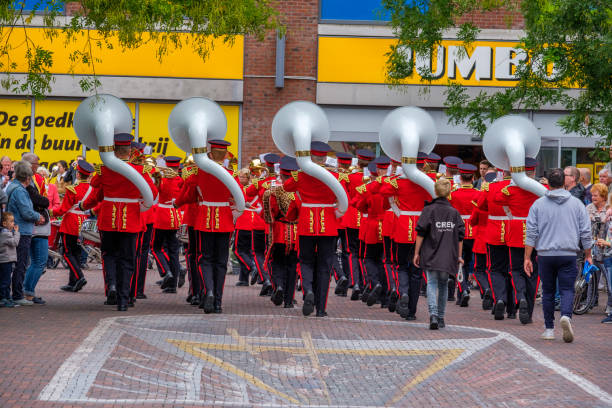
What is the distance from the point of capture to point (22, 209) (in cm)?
1343

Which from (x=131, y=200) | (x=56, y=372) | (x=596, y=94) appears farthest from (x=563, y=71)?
(x=56, y=372)

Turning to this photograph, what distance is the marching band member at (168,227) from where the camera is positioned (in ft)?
49.9

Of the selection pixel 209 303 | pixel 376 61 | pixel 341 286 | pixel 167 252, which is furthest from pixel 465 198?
pixel 376 61

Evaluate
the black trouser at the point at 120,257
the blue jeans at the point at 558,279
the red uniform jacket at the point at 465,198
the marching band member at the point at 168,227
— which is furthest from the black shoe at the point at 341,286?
the blue jeans at the point at 558,279

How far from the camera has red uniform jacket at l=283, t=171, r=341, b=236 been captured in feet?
41.8

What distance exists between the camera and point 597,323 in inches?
541

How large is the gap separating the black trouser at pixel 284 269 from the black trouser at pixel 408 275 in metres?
1.28

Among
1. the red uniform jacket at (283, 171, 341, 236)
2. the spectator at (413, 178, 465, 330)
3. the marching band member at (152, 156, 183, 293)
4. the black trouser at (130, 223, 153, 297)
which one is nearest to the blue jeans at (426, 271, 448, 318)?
the spectator at (413, 178, 465, 330)

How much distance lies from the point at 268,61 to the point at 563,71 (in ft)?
34.0

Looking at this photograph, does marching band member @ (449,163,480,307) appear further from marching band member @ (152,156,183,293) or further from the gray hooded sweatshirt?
marching band member @ (152,156,183,293)

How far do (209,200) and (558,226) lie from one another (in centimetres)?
397

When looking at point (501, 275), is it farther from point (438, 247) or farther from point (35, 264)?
point (35, 264)

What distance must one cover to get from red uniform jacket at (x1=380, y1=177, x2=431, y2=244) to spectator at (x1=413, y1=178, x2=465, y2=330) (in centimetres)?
93

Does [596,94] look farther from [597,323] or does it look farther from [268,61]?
[268,61]
